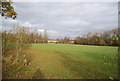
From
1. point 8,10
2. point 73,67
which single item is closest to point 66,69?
point 73,67

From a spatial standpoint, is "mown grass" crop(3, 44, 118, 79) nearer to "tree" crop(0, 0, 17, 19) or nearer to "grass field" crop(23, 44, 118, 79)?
"grass field" crop(23, 44, 118, 79)

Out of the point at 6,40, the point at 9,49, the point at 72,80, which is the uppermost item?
the point at 6,40

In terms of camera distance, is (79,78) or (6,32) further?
(6,32)

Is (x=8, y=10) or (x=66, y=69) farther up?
(x=8, y=10)

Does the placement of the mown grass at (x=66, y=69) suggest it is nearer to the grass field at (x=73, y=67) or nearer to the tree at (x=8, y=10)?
the grass field at (x=73, y=67)

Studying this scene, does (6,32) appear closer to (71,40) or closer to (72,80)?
(72,80)

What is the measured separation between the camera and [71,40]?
209 ft

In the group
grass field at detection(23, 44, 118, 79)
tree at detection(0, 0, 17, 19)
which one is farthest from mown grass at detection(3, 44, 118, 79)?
tree at detection(0, 0, 17, 19)

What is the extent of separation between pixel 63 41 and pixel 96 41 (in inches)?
1057

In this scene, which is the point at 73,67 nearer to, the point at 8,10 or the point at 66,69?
the point at 66,69

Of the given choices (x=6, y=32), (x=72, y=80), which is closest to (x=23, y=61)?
(x=6, y=32)

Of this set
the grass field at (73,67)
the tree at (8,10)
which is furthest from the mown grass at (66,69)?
the tree at (8,10)

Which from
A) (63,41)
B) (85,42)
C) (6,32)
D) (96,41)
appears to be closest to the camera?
(6,32)

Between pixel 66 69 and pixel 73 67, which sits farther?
pixel 73 67
